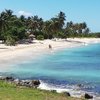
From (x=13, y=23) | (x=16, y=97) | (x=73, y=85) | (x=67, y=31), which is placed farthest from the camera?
(x=67, y=31)

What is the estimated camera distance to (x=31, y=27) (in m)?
131

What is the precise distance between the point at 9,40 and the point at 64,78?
189ft

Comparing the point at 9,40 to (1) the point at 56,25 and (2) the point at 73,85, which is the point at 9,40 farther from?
(2) the point at 73,85

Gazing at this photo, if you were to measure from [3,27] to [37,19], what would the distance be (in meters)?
46.2

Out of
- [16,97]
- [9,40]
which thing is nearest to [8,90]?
[16,97]

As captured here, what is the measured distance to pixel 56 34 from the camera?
145625mm

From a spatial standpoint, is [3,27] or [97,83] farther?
[3,27]

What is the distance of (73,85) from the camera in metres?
32.4

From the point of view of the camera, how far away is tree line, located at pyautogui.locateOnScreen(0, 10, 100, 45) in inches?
3875

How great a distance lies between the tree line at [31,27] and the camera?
98.4m

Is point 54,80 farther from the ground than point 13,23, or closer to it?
closer to it

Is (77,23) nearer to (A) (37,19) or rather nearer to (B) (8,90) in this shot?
(A) (37,19)

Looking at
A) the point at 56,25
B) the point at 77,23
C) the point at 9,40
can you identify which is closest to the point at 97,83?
the point at 9,40

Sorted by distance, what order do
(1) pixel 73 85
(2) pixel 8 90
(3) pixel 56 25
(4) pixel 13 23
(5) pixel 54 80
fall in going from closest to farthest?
(2) pixel 8 90 → (1) pixel 73 85 → (5) pixel 54 80 → (4) pixel 13 23 → (3) pixel 56 25
